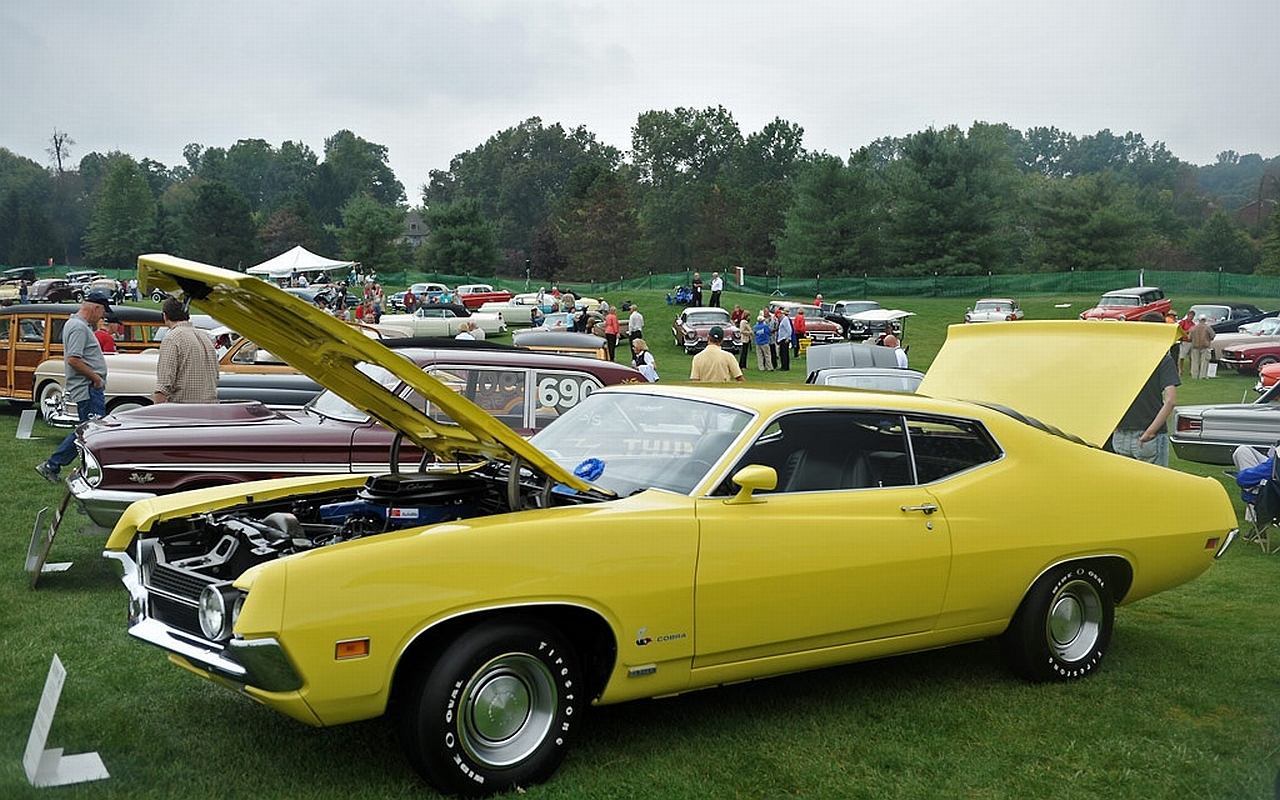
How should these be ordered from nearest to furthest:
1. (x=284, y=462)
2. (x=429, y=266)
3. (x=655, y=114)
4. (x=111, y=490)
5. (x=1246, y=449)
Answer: (x=111, y=490) → (x=284, y=462) → (x=1246, y=449) → (x=429, y=266) → (x=655, y=114)

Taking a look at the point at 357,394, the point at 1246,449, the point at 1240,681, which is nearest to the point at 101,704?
the point at 357,394

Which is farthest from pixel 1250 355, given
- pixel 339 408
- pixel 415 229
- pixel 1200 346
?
pixel 415 229

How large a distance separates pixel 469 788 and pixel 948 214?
59.2 meters

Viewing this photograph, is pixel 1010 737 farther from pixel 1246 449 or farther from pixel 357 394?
pixel 1246 449

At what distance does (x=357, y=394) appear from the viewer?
195 inches

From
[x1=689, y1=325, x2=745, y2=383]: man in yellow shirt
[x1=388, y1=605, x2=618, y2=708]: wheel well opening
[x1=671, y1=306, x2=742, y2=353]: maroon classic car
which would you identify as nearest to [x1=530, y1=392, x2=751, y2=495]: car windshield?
[x1=388, y1=605, x2=618, y2=708]: wheel well opening

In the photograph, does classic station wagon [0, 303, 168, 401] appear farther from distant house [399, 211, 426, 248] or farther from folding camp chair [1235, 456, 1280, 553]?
distant house [399, 211, 426, 248]

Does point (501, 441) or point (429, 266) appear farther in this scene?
point (429, 266)

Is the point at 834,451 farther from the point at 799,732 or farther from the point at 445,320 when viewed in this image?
the point at 445,320

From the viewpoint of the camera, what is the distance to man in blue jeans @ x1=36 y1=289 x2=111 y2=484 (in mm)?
10109

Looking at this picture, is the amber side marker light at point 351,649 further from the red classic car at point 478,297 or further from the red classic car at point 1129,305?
the red classic car at point 478,297

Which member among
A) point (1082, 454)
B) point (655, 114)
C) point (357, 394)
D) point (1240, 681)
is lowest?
point (1240, 681)

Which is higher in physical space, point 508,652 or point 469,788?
point 508,652

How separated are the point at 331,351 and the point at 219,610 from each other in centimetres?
114
